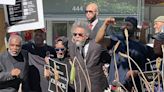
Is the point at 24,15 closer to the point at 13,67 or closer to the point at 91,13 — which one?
the point at 13,67

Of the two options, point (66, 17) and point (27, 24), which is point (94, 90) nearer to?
point (27, 24)

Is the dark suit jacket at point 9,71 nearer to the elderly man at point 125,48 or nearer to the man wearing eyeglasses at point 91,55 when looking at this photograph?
the man wearing eyeglasses at point 91,55

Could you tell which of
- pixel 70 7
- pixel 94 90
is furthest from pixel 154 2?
pixel 94 90

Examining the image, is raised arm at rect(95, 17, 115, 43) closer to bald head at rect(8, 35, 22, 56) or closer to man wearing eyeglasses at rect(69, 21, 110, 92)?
man wearing eyeglasses at rect(69, 21, 110, 92)

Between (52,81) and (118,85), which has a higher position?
(118,85)

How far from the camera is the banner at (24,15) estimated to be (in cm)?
436

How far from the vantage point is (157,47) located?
351 cm

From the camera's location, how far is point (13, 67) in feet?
13.9

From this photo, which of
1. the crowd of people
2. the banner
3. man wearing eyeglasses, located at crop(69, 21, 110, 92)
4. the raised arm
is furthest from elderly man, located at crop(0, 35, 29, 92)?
the raised arm

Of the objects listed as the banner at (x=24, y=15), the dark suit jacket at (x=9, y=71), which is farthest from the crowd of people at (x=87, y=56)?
the banner at (x=24, y=15)

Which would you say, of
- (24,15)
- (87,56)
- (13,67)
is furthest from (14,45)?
(87,56)

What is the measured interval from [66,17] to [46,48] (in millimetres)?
3034

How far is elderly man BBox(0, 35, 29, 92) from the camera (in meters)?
4.15

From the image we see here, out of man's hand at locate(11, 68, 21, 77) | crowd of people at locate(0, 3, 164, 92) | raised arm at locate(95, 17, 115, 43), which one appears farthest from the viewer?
man's hand at locate(11, 68, 21, 77)
